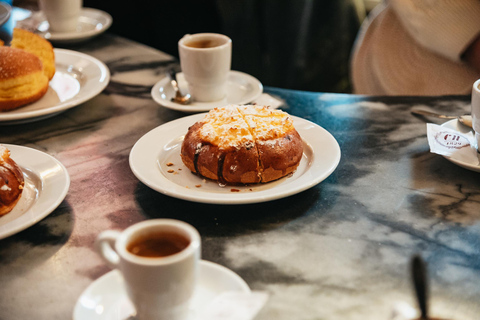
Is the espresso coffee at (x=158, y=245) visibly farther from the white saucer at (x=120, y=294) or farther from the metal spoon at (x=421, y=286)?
the metal spoon at (x=421, y=286)

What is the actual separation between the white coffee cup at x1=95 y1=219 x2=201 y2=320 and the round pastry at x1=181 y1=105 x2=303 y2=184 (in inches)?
16.8

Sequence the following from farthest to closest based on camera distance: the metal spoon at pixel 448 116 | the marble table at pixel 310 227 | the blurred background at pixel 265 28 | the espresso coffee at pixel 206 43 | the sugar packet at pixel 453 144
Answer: the blurred background at pixel 265 28, the espresso coffee at pixel 206 43, the metal spoon at pixel 448 116, the sugar packet at pixel 453 144, the marble table at pixel 310 227

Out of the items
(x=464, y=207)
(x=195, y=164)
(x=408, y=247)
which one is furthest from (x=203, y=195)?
(x=464, y=207)

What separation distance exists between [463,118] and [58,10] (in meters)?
1.87

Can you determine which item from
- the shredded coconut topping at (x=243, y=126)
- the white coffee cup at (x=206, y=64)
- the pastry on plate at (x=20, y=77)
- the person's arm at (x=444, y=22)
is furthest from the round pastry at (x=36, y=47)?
the person's arm at (x=444, y=22)

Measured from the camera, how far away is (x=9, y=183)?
3.60ft

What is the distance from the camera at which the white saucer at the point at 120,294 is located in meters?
0.82

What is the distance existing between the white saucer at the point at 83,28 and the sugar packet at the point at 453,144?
1.68 metres

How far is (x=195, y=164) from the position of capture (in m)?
1.25

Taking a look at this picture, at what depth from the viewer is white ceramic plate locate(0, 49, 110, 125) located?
62.5 inches

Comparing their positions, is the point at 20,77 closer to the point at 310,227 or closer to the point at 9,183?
the point at 9,183

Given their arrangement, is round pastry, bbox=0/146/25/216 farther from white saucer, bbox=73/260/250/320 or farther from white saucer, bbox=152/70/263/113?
white saucer, bbox=152/70/263/113

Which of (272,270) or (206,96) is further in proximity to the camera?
(206,96)

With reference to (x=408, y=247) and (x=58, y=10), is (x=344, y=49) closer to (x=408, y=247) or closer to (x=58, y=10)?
(x=58, y=10)
